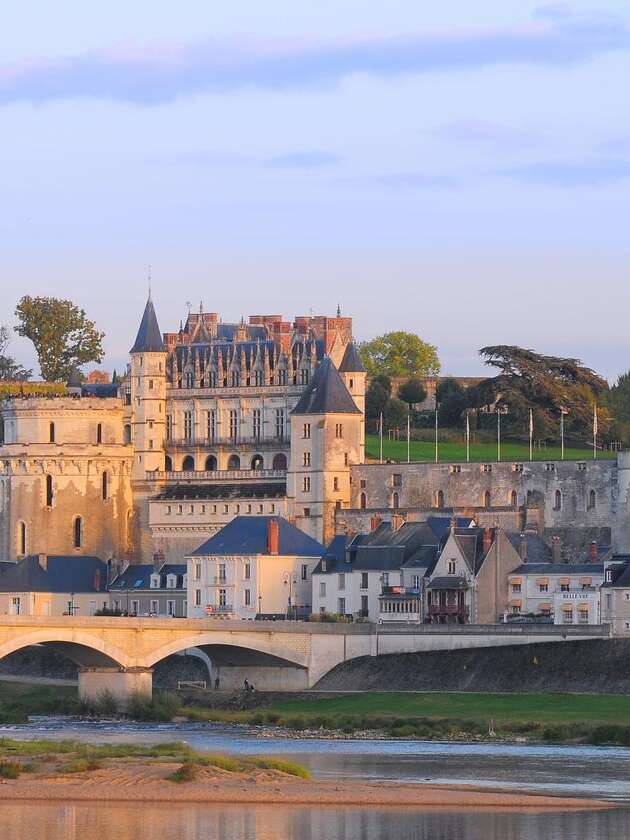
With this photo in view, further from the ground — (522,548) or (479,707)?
(522,548)

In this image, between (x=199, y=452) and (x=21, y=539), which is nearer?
(x=21, y=539)

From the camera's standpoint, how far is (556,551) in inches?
4304

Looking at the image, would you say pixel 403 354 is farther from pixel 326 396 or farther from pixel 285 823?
pixel 285 823

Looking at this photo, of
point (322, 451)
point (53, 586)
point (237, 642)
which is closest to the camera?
point (237, 642)

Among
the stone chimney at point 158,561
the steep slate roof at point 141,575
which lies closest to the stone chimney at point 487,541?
the steep slate roof at point 141,575

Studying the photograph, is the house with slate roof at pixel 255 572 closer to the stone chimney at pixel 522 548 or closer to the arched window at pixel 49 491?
the stone chimney at pixel 522 548

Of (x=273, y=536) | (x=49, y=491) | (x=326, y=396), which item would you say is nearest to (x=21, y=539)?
(x=49, y=491)

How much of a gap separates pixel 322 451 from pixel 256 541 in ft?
30.9

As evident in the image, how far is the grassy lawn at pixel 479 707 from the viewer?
88812 millimetres

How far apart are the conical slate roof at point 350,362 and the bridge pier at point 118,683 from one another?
29.6m

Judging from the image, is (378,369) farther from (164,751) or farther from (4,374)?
(164,751)

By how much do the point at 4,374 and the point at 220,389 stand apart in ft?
112

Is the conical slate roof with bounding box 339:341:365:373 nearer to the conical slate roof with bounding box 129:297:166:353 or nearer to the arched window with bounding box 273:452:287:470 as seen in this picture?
the arched window with bounding box 273:452:287:470

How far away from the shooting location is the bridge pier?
317 ft
